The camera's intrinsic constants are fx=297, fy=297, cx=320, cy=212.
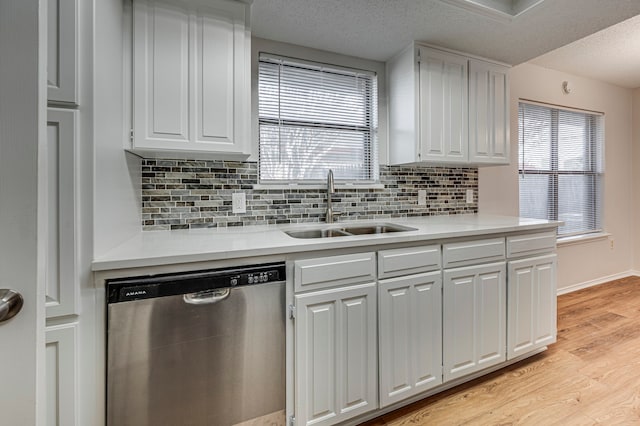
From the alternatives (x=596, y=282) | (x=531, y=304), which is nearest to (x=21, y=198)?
(x=531, y=304)

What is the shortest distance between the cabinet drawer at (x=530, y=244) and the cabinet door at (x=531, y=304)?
0.18ft

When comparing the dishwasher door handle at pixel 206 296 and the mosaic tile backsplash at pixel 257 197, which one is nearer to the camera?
the dishwasher door handle at pixel 206 296

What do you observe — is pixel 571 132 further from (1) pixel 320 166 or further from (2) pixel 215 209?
(2) pixel 215 209

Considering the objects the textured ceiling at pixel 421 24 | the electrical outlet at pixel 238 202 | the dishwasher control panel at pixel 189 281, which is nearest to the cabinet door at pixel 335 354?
the dishwasher control panel at pixel 189 281

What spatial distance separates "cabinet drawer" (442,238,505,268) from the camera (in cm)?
172

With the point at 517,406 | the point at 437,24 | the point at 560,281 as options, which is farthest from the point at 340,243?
the point at 560,281

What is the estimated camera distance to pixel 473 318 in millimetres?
1802

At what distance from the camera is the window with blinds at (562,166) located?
10.5 ft

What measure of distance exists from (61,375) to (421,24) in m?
2.44

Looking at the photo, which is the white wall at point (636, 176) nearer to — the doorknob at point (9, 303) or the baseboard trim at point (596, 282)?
the baseboard trim at point (596, 282)

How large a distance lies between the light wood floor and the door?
152 centimetres

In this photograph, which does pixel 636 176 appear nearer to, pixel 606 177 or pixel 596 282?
pixel 606 177

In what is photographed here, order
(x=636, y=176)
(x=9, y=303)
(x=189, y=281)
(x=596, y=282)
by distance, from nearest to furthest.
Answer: (x=9, y=303)
(x=189, y=281)
(x=596, y=282)
(x=636, y=176)

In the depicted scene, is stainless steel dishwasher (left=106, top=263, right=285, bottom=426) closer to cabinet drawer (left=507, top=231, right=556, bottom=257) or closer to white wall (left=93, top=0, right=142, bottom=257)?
white wall (left=93, top=0, right=142, bottom=257)
